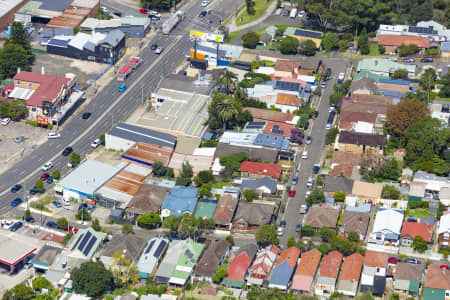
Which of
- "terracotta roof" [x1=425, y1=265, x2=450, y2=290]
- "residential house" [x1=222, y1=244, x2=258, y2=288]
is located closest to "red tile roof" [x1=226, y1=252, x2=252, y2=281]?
"residential house" [x1=222, y1=244, x2=258, y2=288]

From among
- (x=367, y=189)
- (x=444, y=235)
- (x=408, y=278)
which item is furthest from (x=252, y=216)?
(x=444, y=235)

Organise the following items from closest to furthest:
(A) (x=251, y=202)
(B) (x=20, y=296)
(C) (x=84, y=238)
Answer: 1. (B) (x=20, y=296)
2. (C) (x=84, y=238)
3. (A) (x=251, y=202)

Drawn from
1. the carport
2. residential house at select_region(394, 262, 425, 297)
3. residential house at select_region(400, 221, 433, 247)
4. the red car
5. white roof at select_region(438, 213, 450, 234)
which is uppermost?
white roof at select_region(438, 213, 450, 234)

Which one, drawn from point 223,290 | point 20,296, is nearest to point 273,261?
point 223,290

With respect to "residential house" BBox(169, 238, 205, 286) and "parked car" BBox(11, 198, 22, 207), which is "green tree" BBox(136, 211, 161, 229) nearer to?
"residential house" BBox(169, 238, 205, 286)

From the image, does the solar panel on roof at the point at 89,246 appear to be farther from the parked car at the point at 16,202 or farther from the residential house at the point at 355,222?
the residential house at the point at 355,222

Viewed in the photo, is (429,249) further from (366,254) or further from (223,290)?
(223,290)
